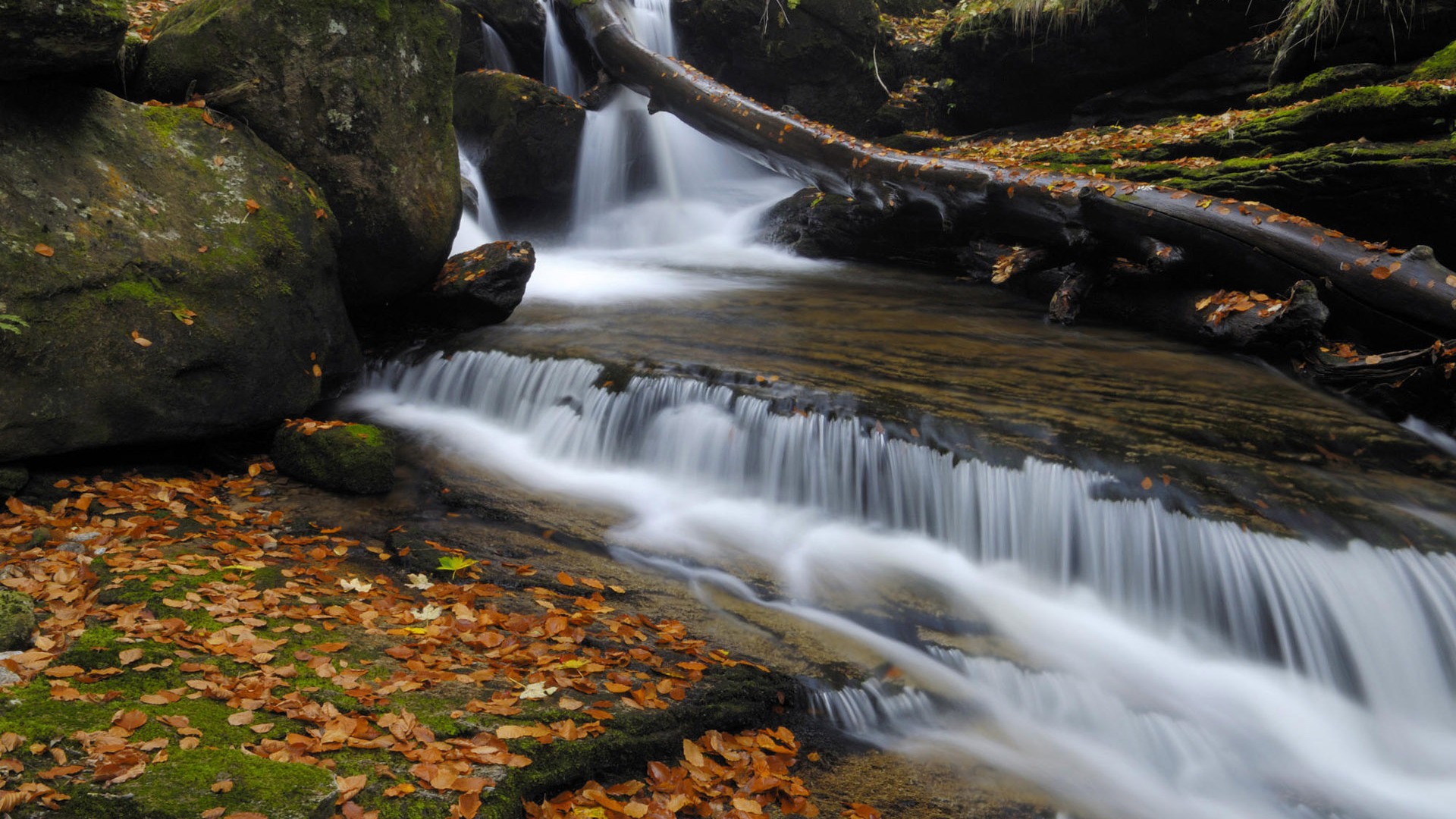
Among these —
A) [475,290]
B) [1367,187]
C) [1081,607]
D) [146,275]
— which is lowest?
[1081,607]

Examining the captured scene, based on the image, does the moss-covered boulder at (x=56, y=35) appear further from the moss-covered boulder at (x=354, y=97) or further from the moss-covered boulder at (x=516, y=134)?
the moss-covered boulder at (x=516, y=134)

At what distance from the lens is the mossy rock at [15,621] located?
9.66 ft

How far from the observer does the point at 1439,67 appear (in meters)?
8.90

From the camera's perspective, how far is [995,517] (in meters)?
5.62

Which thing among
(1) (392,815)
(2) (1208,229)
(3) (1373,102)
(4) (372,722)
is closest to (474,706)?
(4) (372,722)

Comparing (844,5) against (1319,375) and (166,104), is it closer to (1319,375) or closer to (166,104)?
(1319,375)

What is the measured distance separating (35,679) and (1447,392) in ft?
29.0

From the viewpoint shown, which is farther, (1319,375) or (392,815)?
(1319,375)

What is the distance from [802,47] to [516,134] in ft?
20.6

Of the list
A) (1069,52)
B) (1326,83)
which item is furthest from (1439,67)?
(1069,52)

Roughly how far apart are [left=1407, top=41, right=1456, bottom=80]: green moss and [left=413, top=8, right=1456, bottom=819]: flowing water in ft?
14.9

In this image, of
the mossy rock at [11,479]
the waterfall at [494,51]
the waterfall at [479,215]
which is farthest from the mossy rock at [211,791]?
the waterfall at [494,51]

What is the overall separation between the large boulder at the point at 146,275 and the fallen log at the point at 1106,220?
6430mm

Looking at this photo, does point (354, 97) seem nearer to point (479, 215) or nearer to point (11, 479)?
point (11, 479)
